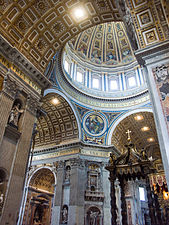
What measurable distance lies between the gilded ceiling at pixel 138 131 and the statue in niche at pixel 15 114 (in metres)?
12.5

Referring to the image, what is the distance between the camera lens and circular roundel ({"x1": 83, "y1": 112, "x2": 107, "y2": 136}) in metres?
20.0

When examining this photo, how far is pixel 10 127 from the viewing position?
921 centimetres

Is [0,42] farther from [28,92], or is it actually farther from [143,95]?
[143,95]

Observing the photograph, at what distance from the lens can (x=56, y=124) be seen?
64.7ft

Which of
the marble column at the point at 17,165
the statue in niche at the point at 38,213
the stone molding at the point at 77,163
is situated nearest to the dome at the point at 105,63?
the stone molding at the point at 77,163

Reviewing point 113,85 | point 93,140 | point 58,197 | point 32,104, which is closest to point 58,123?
point 93,140

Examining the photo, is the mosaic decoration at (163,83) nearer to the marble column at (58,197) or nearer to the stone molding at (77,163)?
the stone molding at (77,163)

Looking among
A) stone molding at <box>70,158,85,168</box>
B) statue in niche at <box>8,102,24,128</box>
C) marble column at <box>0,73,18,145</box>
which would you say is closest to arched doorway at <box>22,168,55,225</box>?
stone molding at <box>70,158,85,168</box>

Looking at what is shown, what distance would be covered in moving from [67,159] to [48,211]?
5571 mm

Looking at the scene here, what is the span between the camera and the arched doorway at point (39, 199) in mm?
17547

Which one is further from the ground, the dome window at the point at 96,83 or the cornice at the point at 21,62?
the dome window at the point at 96,83

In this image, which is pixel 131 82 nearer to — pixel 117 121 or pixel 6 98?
pixel 117 121

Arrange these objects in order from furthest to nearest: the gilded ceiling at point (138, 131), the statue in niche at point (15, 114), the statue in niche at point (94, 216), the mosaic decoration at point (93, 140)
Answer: the gilded ceiling at point (138, 131) < the mosaic decoration at point (93, 140) < the statue in niche at point (94, 216) < the statue in niche at point (15, 114)

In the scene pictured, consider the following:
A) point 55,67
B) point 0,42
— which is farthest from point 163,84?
point 55,67
